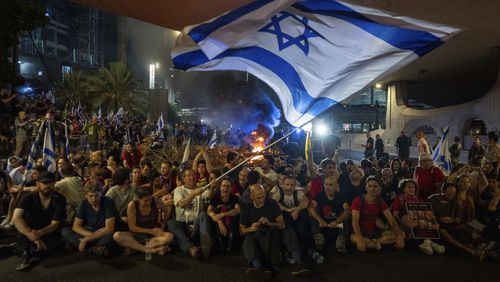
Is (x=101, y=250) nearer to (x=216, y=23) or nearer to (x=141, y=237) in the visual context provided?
(x=141, y=237)

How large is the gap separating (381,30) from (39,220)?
5355mm

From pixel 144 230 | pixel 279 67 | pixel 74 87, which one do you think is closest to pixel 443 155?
pixel 279 67

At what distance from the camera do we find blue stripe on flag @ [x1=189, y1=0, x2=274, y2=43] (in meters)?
4.27

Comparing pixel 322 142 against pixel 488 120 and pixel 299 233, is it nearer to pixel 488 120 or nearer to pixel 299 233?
pixel 299 233

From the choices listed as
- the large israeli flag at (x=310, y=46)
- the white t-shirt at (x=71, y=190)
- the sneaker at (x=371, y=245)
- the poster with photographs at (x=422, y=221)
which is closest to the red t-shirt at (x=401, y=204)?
the poster with photographs at (x=422, y=221)

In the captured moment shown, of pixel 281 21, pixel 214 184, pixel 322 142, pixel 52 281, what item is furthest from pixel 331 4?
pixel 322 142

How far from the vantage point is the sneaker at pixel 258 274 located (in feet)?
15.1

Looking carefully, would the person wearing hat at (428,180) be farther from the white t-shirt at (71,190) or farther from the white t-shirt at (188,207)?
the white t-shirt at (71,190)

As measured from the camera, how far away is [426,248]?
223 inches

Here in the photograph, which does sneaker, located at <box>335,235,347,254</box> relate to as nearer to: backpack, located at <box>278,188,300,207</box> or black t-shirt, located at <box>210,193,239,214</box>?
backpack, located at <box>278,188,300,207</box>

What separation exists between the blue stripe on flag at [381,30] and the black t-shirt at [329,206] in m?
2.74

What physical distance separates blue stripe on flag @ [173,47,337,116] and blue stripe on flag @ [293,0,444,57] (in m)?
0.98

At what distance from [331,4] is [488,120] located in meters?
19.8

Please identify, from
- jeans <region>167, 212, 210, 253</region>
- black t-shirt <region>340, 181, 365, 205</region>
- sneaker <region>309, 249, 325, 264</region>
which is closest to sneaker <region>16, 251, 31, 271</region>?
jeans <region>167, 212, 210, 253</region>
